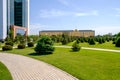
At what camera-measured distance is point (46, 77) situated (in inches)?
Result: 438

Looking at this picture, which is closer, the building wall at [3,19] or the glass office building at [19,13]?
the building wall at [3,19]

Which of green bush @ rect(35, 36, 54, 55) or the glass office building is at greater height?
the glass office building

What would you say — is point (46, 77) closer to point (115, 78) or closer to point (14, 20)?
point (115, 78)

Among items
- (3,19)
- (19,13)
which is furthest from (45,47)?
(19,13)

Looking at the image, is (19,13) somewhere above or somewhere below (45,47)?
above

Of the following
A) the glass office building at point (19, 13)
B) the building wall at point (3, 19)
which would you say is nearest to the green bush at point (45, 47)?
the building wall at point (3, 19)

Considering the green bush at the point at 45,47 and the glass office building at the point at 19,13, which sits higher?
the glass office building at the point at 19,13

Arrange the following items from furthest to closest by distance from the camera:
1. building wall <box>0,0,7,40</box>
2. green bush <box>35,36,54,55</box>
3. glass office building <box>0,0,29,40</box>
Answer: glass office building <box>0,0,29,40</box> → building wall <box>0,0,7,40</box> → green bush <box>35,36,54,55</box>

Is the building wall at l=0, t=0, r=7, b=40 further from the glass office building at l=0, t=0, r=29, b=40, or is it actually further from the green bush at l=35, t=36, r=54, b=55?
the green bush at l=35, t=36, r=54, b=55

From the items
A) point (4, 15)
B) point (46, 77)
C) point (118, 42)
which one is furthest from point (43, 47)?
point (4, 15)

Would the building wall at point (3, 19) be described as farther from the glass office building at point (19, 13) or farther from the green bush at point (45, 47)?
the green bush at point (45, 47)

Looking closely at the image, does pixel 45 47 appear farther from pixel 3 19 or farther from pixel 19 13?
pixel 19 13

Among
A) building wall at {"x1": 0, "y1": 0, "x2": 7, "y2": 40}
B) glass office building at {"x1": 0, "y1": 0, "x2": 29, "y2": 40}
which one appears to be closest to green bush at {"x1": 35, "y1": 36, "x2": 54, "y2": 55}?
building wall at {"x1": 0, "y1": 0, "x2": 7, "y2": 40}

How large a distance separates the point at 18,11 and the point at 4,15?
2221 centimetres
